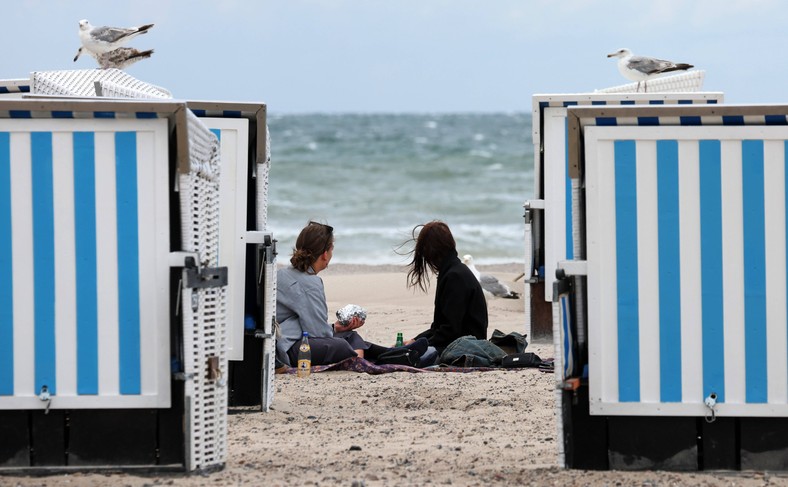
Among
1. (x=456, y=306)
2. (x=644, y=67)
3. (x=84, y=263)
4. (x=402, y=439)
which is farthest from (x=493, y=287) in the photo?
(x=84, y=263)

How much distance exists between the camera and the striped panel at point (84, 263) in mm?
4082

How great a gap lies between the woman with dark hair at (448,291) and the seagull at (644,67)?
3.45 metres

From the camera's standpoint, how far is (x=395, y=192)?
2752 cm

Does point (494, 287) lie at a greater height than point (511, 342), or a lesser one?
greater

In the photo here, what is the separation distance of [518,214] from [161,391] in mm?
18886

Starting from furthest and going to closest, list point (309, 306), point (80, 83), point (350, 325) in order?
point (350, 325)
point (309, 306)
point (80, 83)

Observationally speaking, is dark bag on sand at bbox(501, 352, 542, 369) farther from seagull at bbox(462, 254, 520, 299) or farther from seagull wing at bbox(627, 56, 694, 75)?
seagull wing at bbox(627, 56, 694, 75)

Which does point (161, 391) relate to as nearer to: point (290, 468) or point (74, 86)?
point (290, 468)

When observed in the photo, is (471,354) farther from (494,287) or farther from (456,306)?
(494,287)

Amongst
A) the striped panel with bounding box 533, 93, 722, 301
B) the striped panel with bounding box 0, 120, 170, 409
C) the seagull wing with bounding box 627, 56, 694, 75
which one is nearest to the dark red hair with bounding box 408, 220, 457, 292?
the striped panel with bounding box 533, 93, 722, 301

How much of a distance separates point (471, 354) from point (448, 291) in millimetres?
531

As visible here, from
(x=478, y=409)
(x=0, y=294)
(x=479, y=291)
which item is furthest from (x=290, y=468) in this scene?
(x=479, y=291)

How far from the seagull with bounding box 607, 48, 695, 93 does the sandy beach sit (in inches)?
144

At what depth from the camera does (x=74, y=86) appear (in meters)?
6.03
